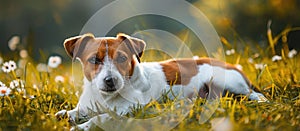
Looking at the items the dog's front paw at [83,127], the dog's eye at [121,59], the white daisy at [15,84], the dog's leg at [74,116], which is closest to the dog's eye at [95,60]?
the dog's eye at [121,59]

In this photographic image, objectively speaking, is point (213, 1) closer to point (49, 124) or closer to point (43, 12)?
point (43, 12)

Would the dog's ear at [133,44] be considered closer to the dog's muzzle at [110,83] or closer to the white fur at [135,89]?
the white fur at [135,89]

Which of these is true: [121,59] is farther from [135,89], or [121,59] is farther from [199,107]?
[199,107]

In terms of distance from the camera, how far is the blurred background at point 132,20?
936cm

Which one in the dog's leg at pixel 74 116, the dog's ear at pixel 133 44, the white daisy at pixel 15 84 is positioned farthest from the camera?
the white daisy at pixel 15 84

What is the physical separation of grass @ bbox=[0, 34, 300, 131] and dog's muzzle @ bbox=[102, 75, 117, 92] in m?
0.29

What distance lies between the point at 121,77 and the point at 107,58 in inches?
8.3

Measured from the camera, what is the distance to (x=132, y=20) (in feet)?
31.4

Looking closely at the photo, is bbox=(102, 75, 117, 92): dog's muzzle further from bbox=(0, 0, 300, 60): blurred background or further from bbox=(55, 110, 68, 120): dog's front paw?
bbox=(0, 0, 300, 60): blurred background

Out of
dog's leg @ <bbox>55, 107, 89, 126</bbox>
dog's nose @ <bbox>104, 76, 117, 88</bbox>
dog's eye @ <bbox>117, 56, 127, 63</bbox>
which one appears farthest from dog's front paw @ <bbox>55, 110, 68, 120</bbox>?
dog's eye @ <bbox>117, 56, 127, 63</bbox>

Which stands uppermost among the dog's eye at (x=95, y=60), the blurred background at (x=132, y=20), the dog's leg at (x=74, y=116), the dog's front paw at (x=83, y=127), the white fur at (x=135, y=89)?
the blurred background at (x=132, y=20)

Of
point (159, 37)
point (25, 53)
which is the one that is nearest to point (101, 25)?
point (159, 37)

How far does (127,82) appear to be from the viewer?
4539 mm

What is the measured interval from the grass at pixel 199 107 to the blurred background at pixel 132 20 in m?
0.80
